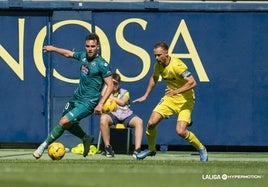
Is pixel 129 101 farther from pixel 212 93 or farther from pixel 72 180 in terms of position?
pixel 72 180

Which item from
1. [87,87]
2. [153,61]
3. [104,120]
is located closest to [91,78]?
[87,87]

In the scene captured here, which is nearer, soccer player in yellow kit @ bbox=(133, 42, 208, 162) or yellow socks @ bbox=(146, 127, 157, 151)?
soccer player in yellow kit @ bbox=(133, 42, 208, 162)

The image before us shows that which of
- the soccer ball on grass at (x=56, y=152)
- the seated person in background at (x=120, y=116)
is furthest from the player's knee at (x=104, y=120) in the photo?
the soccer ball on grass at (x=56, y=152)

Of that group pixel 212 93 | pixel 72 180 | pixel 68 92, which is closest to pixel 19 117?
pixel 68 92

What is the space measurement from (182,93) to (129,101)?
246 cm

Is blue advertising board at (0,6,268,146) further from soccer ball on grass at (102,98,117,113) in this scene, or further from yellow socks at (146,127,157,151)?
yellow socks at (146,127,157,151)

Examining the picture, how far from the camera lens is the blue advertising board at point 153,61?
1680cm

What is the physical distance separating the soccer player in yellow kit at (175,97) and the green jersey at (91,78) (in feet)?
2.78

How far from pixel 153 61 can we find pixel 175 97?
271cm

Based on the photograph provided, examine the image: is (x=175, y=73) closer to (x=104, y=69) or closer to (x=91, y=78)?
(x=104, y=69)

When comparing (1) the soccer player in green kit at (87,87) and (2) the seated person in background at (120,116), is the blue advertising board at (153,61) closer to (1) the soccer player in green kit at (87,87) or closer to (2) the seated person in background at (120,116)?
(2) the seated person in background at (120,116)

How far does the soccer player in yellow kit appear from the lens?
1384 cm

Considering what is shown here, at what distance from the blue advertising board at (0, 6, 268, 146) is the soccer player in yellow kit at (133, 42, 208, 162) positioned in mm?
2472

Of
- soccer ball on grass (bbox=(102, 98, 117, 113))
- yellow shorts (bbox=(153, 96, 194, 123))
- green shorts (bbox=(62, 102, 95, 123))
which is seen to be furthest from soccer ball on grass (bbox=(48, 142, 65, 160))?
soccer ball on grass (bbox=(102, 98, 117, 113))
